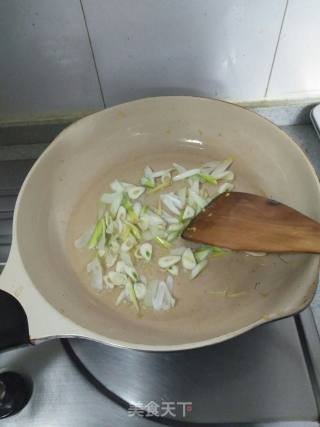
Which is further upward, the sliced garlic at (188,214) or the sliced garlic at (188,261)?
the sliced garlic at (188,214)

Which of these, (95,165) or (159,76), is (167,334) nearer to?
(95,165)

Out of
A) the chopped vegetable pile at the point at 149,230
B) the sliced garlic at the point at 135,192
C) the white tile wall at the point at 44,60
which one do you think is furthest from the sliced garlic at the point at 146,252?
the white tile wall at the point at 44,60

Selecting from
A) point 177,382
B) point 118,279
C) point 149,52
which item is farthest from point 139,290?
point 149,52

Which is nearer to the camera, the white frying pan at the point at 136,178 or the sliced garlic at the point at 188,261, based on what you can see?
the white frying pan at the point at 136,178

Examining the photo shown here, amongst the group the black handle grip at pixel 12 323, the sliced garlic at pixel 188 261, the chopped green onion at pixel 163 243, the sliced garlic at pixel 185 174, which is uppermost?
the black handle grip at pixel 12 323

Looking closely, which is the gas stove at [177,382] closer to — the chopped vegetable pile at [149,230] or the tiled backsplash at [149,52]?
the chopped vegetable pile at [149,230]

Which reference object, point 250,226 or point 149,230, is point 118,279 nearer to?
point 149,230

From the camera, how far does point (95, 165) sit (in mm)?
752

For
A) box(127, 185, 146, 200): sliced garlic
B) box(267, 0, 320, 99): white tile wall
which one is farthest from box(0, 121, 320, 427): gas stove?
box(267, 0, 320, 99): white tile wall

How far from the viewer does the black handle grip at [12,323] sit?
474 millimetres

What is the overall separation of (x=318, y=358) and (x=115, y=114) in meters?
0.53

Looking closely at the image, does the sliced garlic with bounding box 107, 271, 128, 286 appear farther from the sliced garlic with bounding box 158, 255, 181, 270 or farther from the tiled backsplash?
the tiled backsplash

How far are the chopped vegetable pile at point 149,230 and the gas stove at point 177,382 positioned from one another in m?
0.10

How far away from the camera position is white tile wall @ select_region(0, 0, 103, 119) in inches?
25.5
